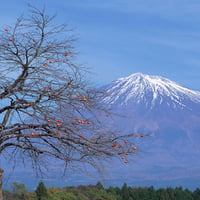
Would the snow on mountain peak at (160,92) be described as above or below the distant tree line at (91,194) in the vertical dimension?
above

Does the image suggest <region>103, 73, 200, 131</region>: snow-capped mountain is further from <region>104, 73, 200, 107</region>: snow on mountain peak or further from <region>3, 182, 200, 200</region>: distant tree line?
<region>3, 182, 200, 200</region>: distant tree line

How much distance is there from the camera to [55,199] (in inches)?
801

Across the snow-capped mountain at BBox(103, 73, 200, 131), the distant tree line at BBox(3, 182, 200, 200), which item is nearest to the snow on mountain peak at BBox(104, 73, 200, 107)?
the snow-capped mountain at BBox(103, 73, 200, 131)

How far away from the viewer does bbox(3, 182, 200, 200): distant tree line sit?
20.1 metres

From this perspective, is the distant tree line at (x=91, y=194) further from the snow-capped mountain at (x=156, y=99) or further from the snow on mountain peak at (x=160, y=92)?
the snow on mountain peak at (x=160, y=92)

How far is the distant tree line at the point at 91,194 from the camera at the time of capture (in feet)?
66.0

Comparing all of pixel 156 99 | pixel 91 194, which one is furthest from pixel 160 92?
pixel 91 194

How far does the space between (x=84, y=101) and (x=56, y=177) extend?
7.02 ft

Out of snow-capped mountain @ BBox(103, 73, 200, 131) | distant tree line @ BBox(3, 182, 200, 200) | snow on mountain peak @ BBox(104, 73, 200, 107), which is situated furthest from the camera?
snow-capped mountain @ BBox(103, 73, 200, 131)

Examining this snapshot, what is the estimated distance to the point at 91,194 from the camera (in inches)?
915

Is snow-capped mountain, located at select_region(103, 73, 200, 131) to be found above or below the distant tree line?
above

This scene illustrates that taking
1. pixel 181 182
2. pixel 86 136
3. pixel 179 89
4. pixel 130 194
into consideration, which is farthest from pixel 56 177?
pixel 181 182

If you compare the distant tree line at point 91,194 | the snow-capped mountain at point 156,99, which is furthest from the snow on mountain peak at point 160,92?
the distant tree line at point 91,194

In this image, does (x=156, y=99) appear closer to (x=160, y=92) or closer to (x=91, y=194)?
(x=160, y=92)
